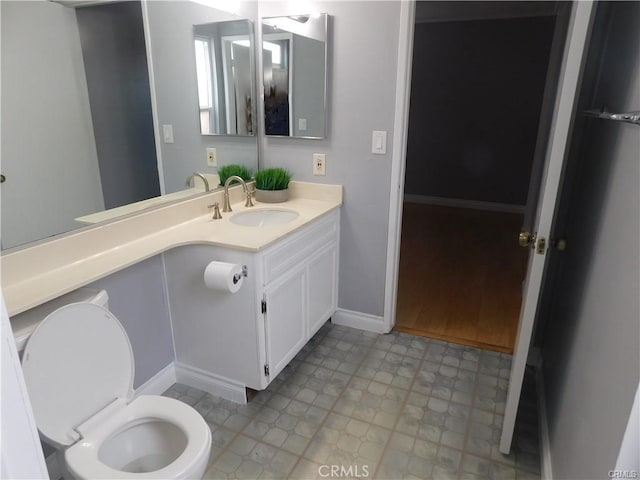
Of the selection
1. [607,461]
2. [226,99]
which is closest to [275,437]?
[607,461]

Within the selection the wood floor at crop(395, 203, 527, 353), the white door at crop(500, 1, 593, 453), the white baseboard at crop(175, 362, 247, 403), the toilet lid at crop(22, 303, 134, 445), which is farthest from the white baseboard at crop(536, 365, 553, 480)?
the toilet lid at crop(22, 303, 134, 445)

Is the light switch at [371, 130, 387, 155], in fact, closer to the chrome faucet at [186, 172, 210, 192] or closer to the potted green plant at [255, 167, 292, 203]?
the potted green plant at [255, 167, 292, 203]

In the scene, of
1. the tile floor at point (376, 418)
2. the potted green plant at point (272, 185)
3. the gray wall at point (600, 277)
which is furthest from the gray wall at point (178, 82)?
the gray wall at point (600, 277)

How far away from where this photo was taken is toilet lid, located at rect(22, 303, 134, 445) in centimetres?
123

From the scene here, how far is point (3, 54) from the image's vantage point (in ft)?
4.35

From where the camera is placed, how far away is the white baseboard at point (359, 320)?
2646mm

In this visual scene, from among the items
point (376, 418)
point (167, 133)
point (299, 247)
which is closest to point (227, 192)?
point (167, 133)

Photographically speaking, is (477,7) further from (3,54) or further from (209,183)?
(3,54)

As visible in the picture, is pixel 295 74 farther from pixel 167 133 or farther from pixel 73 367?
pixel 73 367

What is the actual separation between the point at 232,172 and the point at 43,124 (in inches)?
42.0

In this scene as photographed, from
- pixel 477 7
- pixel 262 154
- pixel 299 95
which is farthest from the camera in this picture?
pixel 477 7

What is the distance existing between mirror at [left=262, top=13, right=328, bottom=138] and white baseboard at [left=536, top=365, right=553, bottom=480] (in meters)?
1.73

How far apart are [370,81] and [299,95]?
425mm

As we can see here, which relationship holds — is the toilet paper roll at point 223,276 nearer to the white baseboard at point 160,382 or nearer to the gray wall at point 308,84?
the white baseboard at point 160,382
